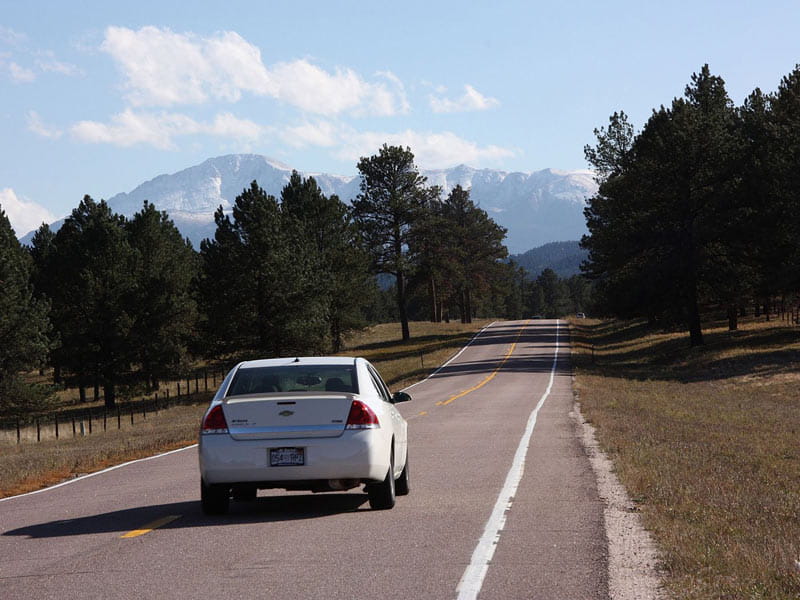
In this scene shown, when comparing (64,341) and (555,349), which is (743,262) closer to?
(555,349)

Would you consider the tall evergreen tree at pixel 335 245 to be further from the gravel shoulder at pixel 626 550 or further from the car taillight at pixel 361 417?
the car taillight at pixel 361 417

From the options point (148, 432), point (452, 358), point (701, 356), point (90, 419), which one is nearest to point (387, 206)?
point (452, 358)

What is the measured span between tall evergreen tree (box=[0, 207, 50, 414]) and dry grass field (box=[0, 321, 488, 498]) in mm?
2573

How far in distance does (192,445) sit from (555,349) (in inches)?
1928

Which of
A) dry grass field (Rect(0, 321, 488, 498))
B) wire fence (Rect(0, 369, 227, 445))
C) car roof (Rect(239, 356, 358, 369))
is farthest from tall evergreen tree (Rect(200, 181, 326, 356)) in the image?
car roof (Rect(239, 356, 358, 369))

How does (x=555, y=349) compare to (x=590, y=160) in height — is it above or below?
below

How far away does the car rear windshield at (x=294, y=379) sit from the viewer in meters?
10.3

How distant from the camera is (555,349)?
67.0 meters

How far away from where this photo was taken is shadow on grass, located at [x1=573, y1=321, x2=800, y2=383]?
144 ft

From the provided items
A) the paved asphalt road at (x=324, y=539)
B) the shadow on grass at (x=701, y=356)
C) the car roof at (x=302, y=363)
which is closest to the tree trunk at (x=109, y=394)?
the shadow on grass at (x=701, y=356)

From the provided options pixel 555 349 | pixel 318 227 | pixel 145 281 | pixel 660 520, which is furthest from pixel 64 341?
pixel 660 520

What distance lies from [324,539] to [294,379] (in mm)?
2457

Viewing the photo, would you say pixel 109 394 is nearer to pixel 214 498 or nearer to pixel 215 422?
pixel 214 498

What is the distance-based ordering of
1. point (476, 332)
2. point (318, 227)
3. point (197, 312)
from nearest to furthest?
point (197, 312), point (318, 227), point (476, 332)
